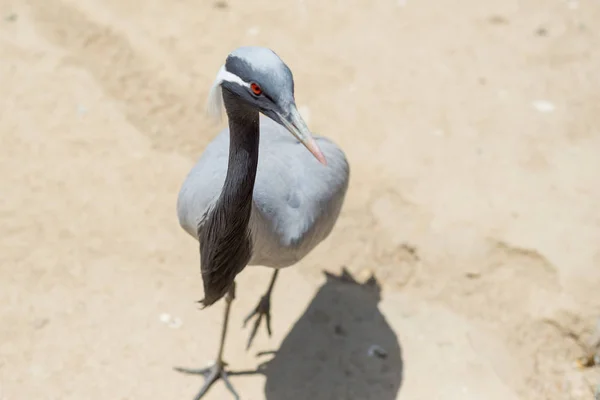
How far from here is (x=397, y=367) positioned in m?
4.40

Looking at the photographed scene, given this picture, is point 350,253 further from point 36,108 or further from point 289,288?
point 36,108

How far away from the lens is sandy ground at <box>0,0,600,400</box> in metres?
4.35

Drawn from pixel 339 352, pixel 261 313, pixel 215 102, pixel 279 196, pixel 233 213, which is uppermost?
pixel 215 102

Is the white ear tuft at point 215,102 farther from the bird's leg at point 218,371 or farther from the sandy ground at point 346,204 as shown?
the sandy ground at point 346,204

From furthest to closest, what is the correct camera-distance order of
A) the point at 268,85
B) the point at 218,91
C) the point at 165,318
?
the point at 165,318
the point at 218,91
the point at 268,85

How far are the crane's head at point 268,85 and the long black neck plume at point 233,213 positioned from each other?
0.13m

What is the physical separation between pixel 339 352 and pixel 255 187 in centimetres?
138

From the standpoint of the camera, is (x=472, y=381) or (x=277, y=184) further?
(x=472, y=381)

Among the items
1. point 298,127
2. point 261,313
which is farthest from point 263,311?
point 298,127

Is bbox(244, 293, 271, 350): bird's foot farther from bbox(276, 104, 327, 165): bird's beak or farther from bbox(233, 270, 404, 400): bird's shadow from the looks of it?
bbox(276, 104, 327, 165): bird's beak

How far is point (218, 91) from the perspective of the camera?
312 cm

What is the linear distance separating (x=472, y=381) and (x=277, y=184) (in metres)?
1.74

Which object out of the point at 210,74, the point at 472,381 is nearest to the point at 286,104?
the point at 472,381

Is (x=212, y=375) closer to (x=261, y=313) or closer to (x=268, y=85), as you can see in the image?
(x=261, y=313)
